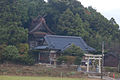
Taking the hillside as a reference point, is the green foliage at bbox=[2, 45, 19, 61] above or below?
below

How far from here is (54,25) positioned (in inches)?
1826

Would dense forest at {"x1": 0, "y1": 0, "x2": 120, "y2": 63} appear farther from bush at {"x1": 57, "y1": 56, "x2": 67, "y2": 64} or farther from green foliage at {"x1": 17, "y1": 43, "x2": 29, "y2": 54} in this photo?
bush at {"x1": 57, "y1": 56, "x2": 67, "y2": 64}

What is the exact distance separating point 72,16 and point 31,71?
1832 centimetres

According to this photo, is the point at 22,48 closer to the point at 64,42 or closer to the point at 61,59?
the point at 61,59

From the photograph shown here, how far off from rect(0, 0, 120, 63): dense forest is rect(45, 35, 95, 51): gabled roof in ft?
8.42

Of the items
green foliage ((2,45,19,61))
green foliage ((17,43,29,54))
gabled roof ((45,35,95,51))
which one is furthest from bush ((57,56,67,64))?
green foliage ((2,45,19,61))

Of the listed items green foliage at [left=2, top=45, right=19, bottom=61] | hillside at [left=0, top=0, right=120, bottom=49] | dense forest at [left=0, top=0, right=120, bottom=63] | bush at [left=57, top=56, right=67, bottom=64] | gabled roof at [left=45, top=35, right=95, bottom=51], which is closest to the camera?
green foliage at [left=2, top=45, right=19, bottom=61]

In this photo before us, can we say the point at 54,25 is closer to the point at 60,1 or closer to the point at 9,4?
the point at 60,1

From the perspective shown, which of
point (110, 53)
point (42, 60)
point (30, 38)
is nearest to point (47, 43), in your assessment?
point (42, 60)

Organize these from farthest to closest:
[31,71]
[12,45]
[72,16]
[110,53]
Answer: [72,16], [110,53], [12,45], [31,71]

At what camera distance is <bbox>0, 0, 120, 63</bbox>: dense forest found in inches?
1405

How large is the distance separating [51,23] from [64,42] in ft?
29.4

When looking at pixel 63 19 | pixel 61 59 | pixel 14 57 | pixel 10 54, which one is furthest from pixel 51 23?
pixel 10 54

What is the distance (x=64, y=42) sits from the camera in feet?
128
